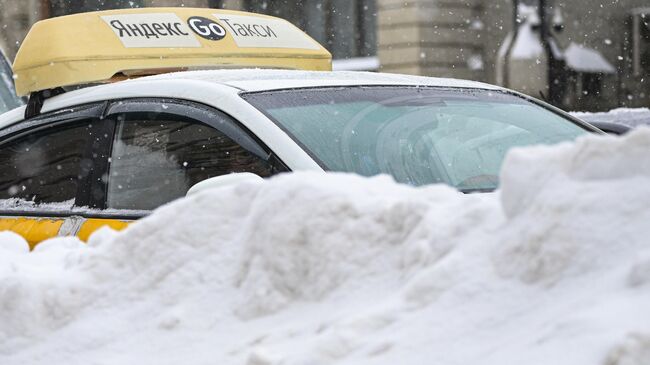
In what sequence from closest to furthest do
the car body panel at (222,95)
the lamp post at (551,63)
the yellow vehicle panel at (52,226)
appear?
1. the car body panel at (222,95)
2. the yellow vehicle panel at (52,226)
3. the lamp post at (551,63)

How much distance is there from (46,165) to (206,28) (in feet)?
4.72

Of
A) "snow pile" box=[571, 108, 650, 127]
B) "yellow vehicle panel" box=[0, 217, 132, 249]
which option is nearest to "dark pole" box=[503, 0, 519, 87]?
"snow pile" box=[571, 108, 650, 127]

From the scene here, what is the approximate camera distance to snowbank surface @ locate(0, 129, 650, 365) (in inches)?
81.9

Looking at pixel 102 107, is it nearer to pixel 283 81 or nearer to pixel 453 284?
pixel 283 81

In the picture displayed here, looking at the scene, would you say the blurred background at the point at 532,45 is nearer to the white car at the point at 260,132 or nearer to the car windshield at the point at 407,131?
the white car at the point at 260,132

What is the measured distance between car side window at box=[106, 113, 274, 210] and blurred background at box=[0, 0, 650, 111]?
15.5 m

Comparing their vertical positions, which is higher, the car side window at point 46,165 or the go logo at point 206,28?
the go logo at point 206,28

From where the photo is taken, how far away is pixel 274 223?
263cm

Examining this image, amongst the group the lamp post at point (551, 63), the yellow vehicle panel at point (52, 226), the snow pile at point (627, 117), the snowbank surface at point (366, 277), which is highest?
the snowbank surface at point (366, 277)

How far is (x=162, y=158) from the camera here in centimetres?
442

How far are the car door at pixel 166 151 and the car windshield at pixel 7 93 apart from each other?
470 cm

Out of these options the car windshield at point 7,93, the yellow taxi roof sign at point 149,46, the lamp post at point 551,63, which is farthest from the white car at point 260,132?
the lamp post at point 551,63

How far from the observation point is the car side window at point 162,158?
4.23 metres

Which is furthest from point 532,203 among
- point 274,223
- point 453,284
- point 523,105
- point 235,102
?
point 523,105
